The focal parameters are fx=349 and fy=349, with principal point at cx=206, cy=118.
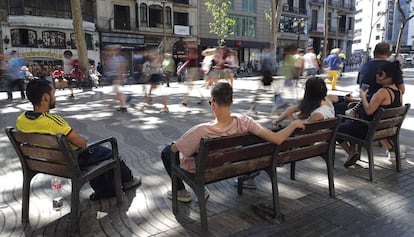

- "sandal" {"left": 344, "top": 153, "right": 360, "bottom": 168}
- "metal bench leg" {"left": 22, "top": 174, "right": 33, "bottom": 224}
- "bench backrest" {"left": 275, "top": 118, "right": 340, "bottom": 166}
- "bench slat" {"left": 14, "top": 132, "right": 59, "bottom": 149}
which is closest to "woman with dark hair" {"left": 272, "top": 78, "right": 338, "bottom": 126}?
"bench backrest" {"left": 275, "top": 118, "right": 340, "bottom": 166}

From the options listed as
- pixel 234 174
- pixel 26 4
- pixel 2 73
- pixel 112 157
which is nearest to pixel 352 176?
pixel 234 174

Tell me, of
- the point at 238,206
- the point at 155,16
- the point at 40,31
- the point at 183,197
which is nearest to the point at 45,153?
the point at 183,197

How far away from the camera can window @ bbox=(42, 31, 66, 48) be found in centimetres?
2662

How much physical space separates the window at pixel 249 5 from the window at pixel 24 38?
21317mm

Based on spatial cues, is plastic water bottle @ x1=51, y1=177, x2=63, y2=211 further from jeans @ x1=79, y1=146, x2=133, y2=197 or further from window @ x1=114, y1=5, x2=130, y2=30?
window @ x1=114, y1=5, x2=130, y2=30

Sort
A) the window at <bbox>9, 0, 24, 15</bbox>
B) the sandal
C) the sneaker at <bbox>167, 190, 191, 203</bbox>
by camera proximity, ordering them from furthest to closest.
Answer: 1. the window at <bbox>9, 0, 24, 15</bbox>
2. the sandal
3. the sneaker at <bbox>167, 190, 191, 203</bbox>

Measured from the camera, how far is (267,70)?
8.12 m

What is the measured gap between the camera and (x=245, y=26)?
3828 centimetres

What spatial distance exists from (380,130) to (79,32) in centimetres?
1522

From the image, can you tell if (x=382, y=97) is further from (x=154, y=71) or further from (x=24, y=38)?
(x=24, y=38)

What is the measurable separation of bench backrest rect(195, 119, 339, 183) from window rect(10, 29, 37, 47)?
88.8 ft

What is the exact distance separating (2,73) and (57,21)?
16621 millimetres

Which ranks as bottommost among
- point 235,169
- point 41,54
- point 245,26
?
point 235,169

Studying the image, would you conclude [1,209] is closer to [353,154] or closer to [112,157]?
[112,157]
